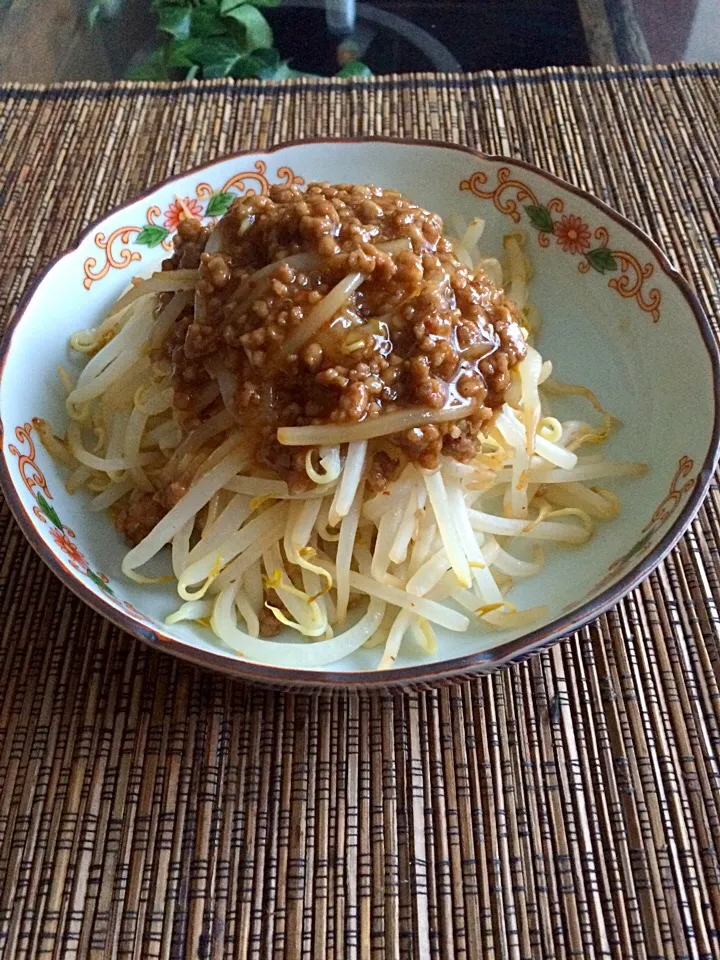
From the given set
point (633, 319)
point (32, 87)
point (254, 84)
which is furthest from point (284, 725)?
point (32, 87)

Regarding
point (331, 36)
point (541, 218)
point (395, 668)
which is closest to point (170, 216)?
point (541, 218)

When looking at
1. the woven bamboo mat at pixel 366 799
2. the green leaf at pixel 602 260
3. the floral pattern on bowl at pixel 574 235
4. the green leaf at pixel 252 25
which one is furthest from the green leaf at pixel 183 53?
the woven bamboo mat at pixel 366 799

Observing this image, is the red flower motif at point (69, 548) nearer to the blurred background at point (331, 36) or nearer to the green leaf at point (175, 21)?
the blurred background at point (331, 36)

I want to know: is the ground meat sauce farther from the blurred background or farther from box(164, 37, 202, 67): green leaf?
box(164, 37, 202, 67): green leaf

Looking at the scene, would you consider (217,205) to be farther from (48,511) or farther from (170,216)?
(48,511)

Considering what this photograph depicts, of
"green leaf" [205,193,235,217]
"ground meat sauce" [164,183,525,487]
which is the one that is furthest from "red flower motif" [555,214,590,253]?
"green leaf" [205,193,235,217]

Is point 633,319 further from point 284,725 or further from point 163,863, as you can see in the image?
point 163,863
